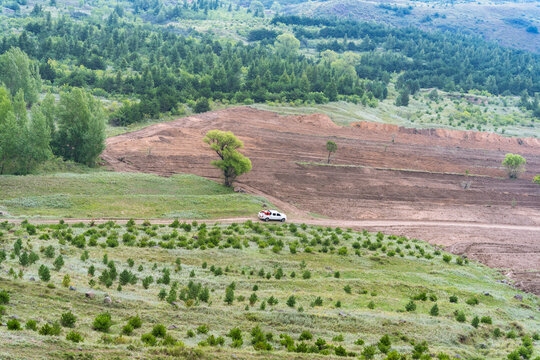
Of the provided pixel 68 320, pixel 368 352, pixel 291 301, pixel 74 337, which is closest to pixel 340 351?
pixel 368 352

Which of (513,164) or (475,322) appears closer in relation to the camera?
(475,322)

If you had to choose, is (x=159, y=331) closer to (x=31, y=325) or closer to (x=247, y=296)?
(x=31, y=325)

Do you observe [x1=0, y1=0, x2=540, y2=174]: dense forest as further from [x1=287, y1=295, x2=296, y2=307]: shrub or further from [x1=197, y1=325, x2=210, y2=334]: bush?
[x1=197, y1=325, x2=210, y2=334]: bush

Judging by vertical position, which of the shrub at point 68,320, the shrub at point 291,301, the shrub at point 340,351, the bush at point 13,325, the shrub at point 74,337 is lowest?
the shrub at point 291,301

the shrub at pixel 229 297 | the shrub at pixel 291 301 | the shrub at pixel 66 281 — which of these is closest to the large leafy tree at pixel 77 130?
the shrub at pixel 66 281

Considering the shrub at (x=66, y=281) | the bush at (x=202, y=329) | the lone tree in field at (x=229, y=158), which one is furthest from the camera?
the lone tree in field at (x=229, y=158)

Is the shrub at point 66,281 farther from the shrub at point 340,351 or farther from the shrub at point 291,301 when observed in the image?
the shrub at point 340,351
